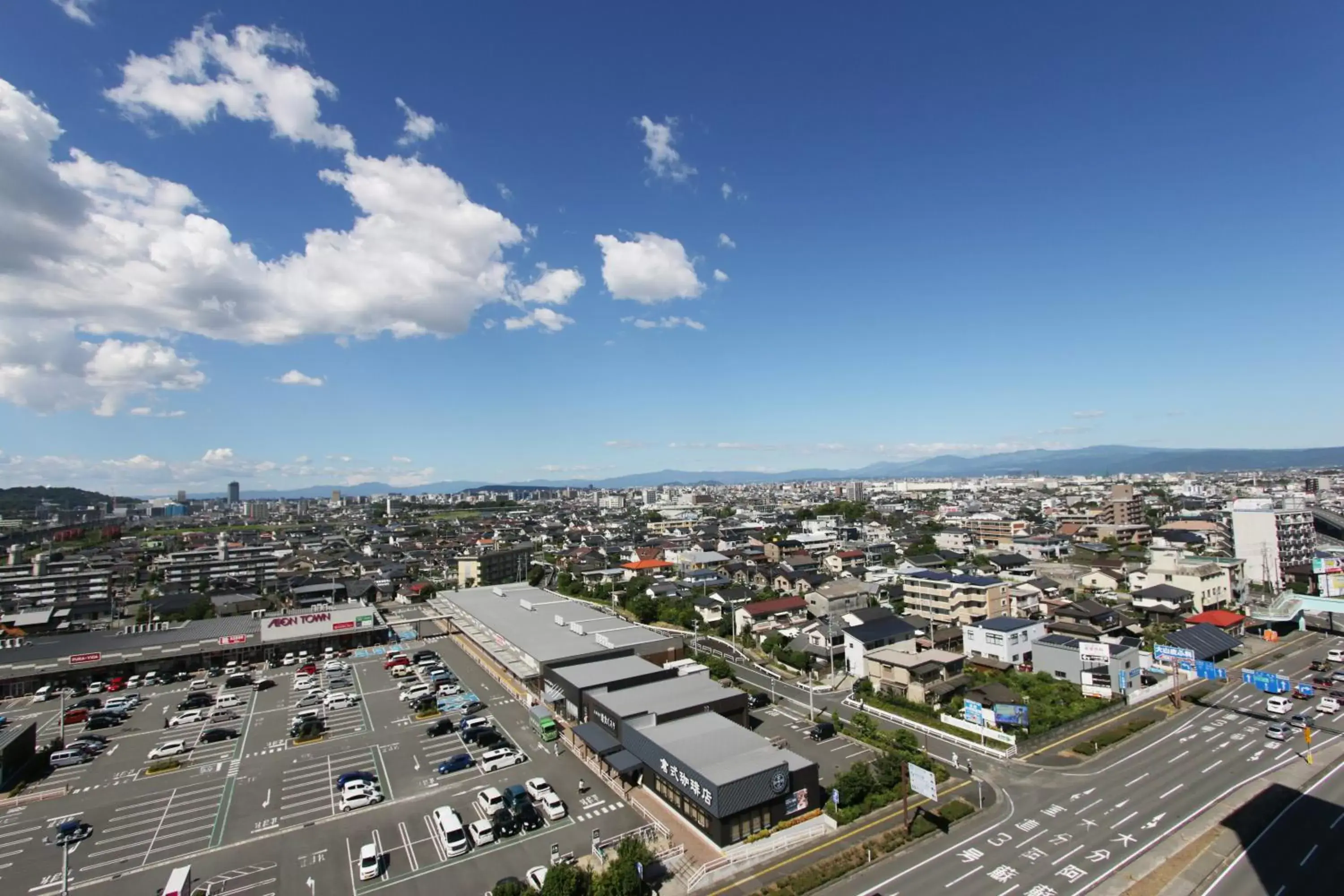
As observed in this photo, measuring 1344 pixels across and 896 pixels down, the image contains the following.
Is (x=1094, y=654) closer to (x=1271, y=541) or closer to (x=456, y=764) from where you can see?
(x=456, y=764)

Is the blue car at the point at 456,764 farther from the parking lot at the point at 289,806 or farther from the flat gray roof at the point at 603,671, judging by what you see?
the flat gray roof at the point at 603,671

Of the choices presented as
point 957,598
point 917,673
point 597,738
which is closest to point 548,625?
point 597,738

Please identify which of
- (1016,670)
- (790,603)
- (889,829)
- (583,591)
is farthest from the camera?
(583,591)

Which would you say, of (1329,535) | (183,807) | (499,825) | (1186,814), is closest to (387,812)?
(499,825)

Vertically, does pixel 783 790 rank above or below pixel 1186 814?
above

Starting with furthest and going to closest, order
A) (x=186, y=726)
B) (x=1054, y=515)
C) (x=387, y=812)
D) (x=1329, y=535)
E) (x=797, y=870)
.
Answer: (x=1054, y=515) < (x=1329, y=535) < (x=186, y=726) < (x=387, y=812) < (x=797, y=870)

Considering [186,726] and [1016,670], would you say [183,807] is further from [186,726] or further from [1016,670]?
[1016,670]

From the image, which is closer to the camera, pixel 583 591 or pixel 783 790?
pixel 783 790
